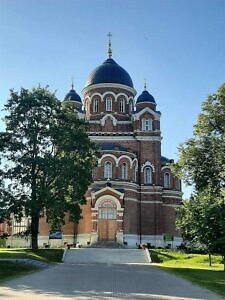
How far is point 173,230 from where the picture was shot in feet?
162

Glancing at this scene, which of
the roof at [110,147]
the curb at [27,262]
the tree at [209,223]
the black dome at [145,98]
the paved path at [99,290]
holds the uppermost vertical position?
the black dome at [145,98]

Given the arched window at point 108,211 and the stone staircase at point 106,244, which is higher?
the arched window at point 108,211

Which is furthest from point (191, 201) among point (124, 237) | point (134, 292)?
point (124, 237)

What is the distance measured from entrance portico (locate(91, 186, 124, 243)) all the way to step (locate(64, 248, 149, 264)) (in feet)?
24.2

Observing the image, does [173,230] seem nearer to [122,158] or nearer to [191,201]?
[122,158]

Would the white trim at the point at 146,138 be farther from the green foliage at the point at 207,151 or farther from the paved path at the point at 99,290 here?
the paved path at the point at 99,290

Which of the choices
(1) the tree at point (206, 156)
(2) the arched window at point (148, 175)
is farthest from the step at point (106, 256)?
(2) the arched window at point (148, 175)

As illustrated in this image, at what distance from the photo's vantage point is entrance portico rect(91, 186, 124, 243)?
4519cm

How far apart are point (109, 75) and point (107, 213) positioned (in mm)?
16589

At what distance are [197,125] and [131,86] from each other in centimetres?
2208

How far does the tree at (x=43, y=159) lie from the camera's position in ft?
105

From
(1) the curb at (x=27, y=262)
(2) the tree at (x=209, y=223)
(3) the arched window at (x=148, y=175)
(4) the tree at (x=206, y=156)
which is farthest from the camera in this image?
(3) the arched window at (x=148, y=175)

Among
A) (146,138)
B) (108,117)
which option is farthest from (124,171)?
(108,117)

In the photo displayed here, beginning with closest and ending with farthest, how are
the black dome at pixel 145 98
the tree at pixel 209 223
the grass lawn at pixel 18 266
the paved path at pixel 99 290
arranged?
the paved path at pixel 99 290 → the grass lawn at pixel 18 266 → the tree at pixel 209 223 → the black dome at pixel 145 98
